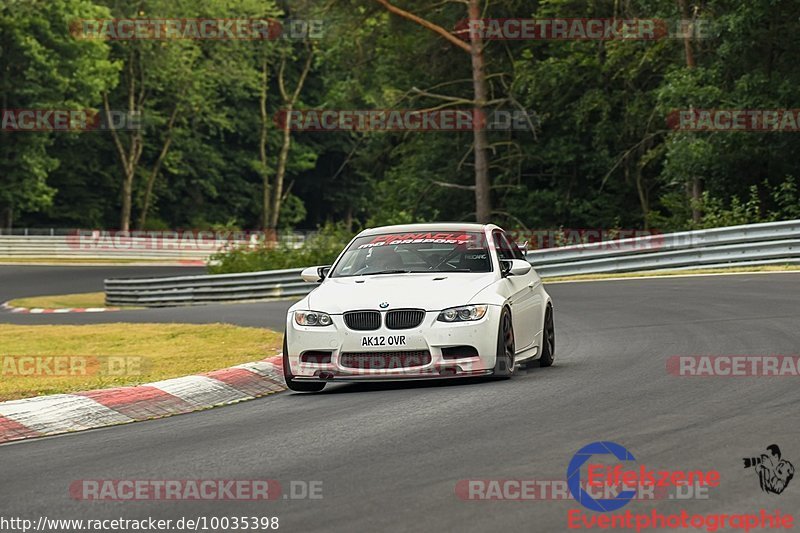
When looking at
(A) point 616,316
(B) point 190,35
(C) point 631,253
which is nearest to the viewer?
(A) point 616,316

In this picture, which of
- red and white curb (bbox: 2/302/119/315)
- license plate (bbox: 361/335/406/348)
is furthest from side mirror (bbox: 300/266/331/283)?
red and white curb (bbox: 2/302/119/315)

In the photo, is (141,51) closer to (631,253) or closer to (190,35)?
(190,35)

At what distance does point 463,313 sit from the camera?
1148 centimetres

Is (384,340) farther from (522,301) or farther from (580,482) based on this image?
(580,482)

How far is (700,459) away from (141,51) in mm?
75246

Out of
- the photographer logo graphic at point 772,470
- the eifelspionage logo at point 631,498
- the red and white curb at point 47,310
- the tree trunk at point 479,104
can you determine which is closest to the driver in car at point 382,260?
the eifelspionage logo at point 631,498

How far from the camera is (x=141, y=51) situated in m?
79.4

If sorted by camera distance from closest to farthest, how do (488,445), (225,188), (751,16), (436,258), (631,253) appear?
(488,445)
(436,258)
(631,253)
(751,16)
(225,188)

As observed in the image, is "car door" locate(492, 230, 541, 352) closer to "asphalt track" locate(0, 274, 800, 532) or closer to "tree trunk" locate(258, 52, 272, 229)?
"asphalt track" locate(0, 274, 800, 532)

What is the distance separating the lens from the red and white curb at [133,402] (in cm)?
994

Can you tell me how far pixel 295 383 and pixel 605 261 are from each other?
17.0 m

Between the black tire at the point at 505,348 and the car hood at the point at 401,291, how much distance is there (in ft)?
1.13

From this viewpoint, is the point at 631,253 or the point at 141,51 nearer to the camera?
the point at 631,253

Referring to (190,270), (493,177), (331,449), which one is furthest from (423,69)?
(331,449)
